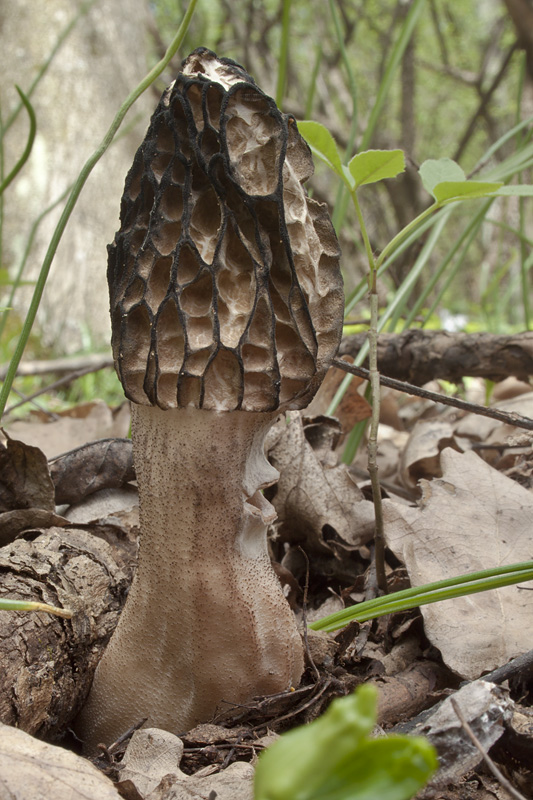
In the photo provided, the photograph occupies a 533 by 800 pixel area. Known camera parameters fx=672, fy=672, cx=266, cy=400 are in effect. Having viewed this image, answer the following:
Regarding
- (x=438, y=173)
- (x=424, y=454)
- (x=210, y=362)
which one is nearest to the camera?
(x=210, y=362)

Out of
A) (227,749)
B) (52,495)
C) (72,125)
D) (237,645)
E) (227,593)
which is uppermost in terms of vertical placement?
(72,125)

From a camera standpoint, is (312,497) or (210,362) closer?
(210,362)

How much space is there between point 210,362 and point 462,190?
0.63 m

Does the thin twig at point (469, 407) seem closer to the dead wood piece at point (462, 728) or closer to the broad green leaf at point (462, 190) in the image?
the broad green leaf at point (462, 190)

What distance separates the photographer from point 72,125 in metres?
7.57

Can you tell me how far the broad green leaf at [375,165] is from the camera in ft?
4.60

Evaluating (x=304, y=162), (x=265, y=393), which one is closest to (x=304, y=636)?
(x=265, y=393)

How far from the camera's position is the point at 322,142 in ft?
4.90

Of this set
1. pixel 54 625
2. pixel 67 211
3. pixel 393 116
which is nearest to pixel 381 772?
pixel 54 625

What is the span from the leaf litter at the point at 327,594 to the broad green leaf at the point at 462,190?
0.79m

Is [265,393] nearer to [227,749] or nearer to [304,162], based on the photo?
[304,162]

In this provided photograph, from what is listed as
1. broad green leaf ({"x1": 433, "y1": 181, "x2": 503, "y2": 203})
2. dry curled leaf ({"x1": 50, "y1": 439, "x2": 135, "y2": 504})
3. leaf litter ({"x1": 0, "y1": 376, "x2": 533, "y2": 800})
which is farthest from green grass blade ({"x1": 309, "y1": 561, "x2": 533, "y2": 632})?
dry curled leaf ({"x1": 50, "y1": 439, "x2": 135, "y2": 504})

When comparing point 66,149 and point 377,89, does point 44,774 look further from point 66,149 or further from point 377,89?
point 66,149

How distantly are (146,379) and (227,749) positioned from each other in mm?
734
